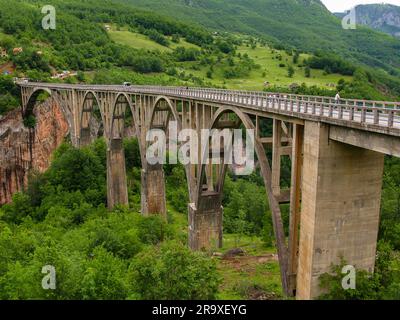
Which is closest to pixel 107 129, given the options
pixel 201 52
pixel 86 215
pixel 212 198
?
pixel 86 215

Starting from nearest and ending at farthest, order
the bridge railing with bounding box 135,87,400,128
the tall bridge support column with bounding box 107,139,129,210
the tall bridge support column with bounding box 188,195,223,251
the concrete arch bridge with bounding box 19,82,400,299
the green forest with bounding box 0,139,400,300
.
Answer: the bridge railing with bounding box 135,87,400,128 < the concrete arch bridge with bounding box 19,82,400,299 < the green forest with bounding box 0,139,400,300 < the tall bridge support column with bounding box 188,195,223,251 < the tall bridge support column with bounding box 107,139,129,210

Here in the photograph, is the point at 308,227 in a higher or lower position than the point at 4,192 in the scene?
higher

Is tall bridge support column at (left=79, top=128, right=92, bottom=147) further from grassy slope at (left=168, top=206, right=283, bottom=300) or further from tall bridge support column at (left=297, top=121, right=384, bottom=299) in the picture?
tall bridge support column at (left=297, top=121, right=384, bottom=299)

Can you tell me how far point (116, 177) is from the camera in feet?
193

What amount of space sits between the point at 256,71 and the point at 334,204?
12772 cm

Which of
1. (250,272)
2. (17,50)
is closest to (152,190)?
(250,272)

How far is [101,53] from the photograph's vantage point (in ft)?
413

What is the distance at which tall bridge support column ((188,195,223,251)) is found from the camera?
4025cm

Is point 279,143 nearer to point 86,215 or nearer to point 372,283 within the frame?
point 372,283

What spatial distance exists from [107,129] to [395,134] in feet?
156

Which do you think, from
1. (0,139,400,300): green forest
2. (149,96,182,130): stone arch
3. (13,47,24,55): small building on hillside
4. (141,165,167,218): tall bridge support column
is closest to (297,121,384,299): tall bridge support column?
(0,139,400,300): green forest

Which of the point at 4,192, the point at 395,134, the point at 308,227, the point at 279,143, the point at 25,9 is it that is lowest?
the point at 4,192

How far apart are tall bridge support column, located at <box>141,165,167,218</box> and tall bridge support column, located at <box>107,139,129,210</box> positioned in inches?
260

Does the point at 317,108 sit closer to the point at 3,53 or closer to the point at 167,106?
the point at 167,106
